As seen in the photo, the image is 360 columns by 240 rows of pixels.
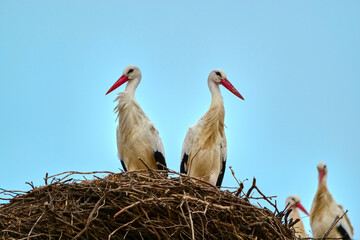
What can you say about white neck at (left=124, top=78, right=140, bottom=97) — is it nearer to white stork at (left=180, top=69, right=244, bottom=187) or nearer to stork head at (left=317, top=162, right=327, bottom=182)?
white stork at (left=180, top=69, right=244, bottom=187)

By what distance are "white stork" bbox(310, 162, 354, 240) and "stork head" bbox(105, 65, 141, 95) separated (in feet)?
7.96

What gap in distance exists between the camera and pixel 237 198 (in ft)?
12.8

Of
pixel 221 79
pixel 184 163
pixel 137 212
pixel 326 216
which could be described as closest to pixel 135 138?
pixel 184 163

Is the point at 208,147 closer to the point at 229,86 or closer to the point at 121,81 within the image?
the point at 229,86

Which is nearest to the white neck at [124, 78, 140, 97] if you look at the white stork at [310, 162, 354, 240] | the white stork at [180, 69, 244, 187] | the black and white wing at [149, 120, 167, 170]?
the black and white wing at [149, 120, 167, 170]

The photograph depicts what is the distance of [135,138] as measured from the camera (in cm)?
555

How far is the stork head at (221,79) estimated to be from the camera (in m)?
5.98

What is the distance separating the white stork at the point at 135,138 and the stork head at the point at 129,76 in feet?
0.78

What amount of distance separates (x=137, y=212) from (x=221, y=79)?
258cm

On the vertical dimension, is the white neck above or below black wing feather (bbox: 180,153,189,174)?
above

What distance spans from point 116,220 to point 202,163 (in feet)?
6.50

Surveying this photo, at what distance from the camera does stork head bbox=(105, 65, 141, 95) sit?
5.91 meters

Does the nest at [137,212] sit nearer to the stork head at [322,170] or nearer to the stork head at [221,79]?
the stork head at [221,79]

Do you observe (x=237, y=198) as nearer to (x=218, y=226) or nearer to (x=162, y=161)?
(x=218, y=226)
